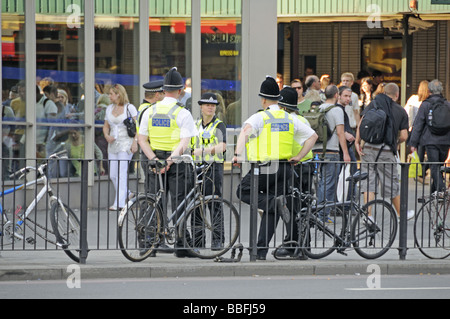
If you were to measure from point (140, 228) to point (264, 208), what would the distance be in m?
1.30

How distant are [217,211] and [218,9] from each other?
21.6 ft

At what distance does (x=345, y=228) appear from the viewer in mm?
10586

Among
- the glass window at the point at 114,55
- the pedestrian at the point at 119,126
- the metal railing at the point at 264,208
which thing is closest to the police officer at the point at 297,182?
the metal railing at the point at 264,208

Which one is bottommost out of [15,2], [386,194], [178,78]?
[386,194]

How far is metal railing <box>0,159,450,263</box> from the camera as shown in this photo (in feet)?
33.2

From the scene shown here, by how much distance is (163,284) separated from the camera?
941 cm

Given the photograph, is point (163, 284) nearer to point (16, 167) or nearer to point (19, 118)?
point (16, 167)

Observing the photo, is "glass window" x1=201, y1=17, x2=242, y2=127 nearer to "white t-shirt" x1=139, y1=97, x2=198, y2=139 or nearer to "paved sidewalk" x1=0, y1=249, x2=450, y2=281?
Answer: "white t-shirt" x1=139, y1=97, x2=198, y2=139

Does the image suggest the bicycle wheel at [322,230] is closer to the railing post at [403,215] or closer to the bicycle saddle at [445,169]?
the railing post at [403,215]

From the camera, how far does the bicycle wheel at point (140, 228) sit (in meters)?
10.1

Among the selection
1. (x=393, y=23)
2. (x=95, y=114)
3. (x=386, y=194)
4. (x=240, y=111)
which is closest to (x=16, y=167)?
(x=386, y=194)

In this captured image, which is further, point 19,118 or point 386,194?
point 19,118

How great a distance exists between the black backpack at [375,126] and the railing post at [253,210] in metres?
3.45

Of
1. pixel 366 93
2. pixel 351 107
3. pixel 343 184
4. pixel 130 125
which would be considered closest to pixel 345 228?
pixel 343 184
